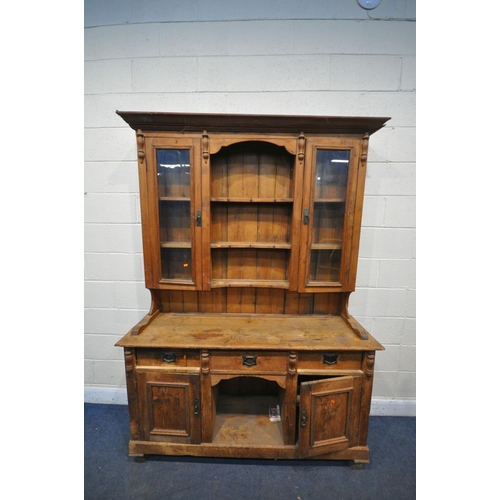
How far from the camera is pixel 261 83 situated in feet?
5.82

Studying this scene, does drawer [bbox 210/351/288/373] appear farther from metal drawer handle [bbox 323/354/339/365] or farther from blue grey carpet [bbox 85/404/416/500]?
blue grey carpet [bbox 85/404/416/500]

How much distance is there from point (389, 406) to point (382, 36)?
2.81 metres

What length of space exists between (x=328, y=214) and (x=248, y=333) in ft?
3.07

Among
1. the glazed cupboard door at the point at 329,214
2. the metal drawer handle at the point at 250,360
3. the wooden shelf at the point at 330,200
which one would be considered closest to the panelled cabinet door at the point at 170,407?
the metal drawer handle at the point at 250,360

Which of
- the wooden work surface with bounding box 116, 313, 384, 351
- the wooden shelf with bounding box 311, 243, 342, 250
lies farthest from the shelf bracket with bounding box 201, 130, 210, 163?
the wooden work surface with bounding box 116, 313, 384, 351

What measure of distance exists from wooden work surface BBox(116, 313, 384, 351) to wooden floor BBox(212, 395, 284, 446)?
65 cm

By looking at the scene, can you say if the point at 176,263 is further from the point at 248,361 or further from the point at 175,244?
the point at 248,361

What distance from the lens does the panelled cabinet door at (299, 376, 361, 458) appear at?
143 centimetres

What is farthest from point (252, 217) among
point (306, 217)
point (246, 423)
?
point (246, 423)

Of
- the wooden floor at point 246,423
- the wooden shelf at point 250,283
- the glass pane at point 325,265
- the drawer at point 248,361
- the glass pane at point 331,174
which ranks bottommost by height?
the wooden floor at point 246,423

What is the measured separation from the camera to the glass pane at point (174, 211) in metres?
1.54

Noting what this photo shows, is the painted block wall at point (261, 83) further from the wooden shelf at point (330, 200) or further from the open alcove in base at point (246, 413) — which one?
the open alcove in base at point (246, 413)

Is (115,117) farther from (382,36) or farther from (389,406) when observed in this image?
(389,406)

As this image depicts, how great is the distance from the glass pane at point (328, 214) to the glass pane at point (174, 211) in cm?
83
